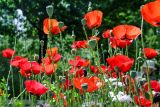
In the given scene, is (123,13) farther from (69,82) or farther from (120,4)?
(69,82)

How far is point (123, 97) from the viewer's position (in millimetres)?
2145

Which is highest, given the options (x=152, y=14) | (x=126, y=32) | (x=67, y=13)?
(x=152, y=14)

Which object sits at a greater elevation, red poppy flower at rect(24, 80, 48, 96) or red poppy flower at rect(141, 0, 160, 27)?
red poppy flower at rect(141, 0, 160, 27)

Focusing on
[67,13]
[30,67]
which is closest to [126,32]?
[30,67]

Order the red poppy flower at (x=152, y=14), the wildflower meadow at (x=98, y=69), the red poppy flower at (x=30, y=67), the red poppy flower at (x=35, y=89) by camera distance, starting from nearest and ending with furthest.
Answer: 1. the red poppy flower at (x=152, y=14)
2. the wildflower meadow at (x=98, y=69)
3. the red poppy flower at (x=35, y=89)
4. the red poppy flower at (x=30, y=67)

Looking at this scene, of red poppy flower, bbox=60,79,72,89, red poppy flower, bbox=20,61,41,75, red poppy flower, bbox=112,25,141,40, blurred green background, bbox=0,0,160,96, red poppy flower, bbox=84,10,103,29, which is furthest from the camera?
blurred green background, bbox=0,0,160,96

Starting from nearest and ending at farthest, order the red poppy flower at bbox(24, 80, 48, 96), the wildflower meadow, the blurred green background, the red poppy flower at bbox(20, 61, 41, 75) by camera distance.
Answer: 1. the wildflower meadow
2. the red poppy flower at bbox(24, 80, 48, 96)
3. the red poppy flower at bbox(20, 61, 41, 75)
4. the blurred green background

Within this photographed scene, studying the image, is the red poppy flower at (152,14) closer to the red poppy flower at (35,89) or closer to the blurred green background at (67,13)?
the red poppy flower at (35,89)

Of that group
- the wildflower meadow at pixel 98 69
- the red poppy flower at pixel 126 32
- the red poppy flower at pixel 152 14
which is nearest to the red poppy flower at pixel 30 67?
the wildflower meadow at pixel 98 69

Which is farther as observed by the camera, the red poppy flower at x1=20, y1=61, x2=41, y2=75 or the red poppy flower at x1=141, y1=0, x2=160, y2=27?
the red poppy flower at x1=20, y1=61, x2=41, y2=75

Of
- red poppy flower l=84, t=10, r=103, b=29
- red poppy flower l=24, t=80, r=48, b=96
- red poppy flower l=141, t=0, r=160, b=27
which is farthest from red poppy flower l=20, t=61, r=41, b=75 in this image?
red poppy flower l=141, t=0, r=160, b=27

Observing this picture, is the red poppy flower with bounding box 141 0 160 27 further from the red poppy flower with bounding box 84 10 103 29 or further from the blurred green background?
the blurred green background

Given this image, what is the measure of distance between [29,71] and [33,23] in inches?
875

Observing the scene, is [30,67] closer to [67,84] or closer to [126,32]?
[67,84]
